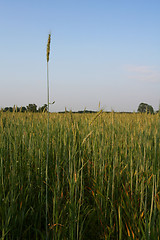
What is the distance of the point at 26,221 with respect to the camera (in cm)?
129

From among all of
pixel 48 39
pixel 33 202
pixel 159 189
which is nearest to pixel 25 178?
pixel 33 202

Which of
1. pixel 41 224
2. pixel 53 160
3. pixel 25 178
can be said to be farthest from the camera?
pixel 53 160

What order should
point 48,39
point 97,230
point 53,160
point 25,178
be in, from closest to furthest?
point 48,39 < point 97,230 < point 25,178 < point 53,160

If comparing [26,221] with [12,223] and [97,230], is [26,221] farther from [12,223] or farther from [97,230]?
[97,230]

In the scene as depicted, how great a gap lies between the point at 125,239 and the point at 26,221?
603mm

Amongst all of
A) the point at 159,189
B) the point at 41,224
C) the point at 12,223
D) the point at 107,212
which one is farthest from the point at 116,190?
the point at 12,223

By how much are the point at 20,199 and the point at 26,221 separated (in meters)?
0.14

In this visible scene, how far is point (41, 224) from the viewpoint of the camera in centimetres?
135

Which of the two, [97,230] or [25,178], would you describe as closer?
[97,230]

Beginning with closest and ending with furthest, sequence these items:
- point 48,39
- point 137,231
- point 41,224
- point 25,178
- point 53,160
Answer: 1. point 48,39
2. point 137,231
3. point 41,224
4. point 25,178
5. point 53,160

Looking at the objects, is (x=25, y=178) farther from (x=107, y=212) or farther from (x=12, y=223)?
(x=107, y=212)

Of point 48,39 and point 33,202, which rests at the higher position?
point 48,39

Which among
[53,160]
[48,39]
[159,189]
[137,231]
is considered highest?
[48,39]

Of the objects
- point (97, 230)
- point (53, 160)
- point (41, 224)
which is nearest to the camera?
point (97, 230)
